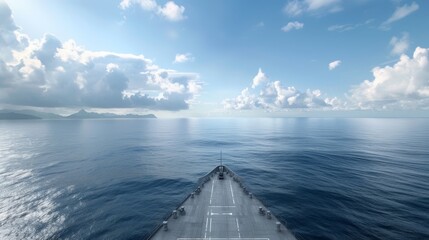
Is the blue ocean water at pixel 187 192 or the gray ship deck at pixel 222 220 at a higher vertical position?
the gray ship deck at pixel 222 220

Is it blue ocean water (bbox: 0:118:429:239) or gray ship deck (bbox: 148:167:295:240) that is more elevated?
gray ship deck (bbox: 148:167:295:240)

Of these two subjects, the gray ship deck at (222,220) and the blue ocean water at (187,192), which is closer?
the gray ship deck at (222,220)

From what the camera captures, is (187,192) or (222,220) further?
(187,192)

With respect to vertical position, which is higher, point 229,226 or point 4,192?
point 229,226

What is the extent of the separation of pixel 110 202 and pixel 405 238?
59.8m

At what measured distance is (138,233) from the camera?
126 feet

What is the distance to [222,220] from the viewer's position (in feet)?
116

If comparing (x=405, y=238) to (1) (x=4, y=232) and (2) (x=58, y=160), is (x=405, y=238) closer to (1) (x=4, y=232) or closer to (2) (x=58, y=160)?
(1) (x=4, y=232)

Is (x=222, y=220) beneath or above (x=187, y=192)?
above

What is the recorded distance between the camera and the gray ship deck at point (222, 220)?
3116cm

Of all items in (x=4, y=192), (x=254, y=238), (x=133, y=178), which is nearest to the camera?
(x=254, y=238)

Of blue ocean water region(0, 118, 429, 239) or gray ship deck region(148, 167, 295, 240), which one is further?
blue ocean water region(0, 118, 429, 239)

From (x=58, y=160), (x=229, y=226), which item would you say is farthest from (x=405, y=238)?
(x=58, y=160)

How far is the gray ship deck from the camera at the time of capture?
31.2 metres
